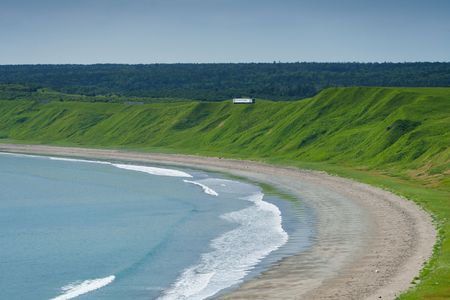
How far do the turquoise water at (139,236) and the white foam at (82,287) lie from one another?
0.05 m

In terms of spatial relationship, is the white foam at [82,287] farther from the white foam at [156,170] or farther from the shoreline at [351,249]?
the white foam at [156,170]

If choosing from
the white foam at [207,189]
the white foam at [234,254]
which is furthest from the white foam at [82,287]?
the white foam at [207,189]

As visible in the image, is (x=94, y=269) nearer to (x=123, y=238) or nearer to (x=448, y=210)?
(x=123, y=238)

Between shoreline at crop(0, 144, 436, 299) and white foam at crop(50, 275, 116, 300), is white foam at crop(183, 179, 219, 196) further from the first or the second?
white foam at crop(50, 275, 116, 300)

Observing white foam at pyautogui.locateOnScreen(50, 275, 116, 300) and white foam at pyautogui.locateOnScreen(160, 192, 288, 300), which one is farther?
white foam at pyautogui.locateOnScreen(160, 192, 288, 300)

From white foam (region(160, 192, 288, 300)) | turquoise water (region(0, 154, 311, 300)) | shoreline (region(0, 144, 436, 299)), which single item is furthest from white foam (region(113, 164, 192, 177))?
white foam (region(160, 192, 288, 300))

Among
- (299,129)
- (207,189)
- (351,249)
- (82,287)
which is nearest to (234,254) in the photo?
(351,249)

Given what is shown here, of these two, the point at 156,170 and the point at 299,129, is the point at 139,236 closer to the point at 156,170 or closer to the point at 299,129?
the point at 156,170

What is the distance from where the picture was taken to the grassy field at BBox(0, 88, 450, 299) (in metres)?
78.1

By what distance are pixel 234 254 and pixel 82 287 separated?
11.0 metres

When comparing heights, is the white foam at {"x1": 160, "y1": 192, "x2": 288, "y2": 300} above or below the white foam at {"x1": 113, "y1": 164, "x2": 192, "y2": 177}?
below

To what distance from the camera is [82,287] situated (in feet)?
141

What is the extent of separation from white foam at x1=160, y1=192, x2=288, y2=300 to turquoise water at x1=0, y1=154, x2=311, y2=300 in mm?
58

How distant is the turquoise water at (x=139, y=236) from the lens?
43812mm
